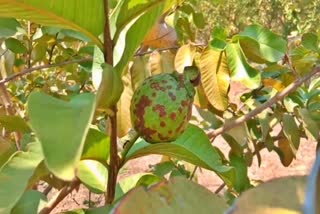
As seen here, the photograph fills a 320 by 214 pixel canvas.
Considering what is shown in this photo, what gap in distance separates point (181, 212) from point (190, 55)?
1.04 m

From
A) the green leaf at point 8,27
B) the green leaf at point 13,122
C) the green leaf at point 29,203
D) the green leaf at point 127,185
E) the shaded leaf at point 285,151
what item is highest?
the green leaf at point 8,27

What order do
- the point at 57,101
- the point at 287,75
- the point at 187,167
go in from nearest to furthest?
the point at 57,101 → the point at 287,75 → the point at 187,167

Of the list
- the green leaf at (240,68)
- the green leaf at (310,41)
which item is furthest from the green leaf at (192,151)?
the green leaf at (310,41)

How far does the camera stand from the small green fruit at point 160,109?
0.73 metres

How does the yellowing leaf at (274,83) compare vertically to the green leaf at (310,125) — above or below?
above

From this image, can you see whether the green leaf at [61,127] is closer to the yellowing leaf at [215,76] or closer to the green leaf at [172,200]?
the green leaf at [172,200]

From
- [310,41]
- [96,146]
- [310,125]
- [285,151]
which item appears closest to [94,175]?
[96,146]

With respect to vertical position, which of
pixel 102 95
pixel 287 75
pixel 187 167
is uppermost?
pixel 102 95

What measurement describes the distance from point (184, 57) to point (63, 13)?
739 millimetres

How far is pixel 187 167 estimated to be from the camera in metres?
1.74

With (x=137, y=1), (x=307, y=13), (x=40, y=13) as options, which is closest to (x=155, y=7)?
(x=137, y=1)

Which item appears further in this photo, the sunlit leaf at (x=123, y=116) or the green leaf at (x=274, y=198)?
the sunlit leaf at (x=123, y=116)

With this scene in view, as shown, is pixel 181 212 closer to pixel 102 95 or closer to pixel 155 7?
pixel 102 95

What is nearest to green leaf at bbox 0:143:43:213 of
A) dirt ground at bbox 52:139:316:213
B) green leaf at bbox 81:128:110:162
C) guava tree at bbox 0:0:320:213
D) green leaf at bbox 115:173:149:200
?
guava tree at bbox 0:0:320:213
